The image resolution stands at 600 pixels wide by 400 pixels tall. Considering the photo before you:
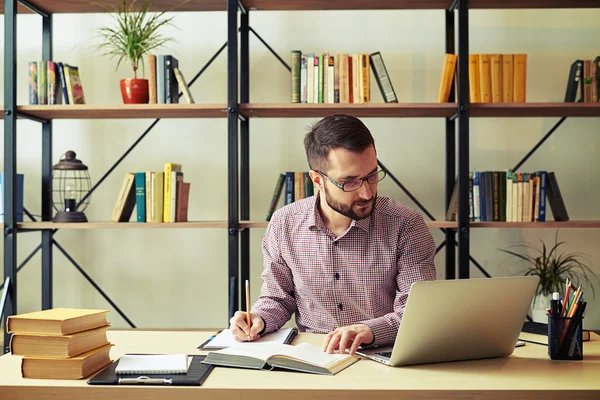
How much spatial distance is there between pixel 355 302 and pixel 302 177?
1.05m

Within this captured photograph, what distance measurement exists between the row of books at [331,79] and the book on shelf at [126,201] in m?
0.81

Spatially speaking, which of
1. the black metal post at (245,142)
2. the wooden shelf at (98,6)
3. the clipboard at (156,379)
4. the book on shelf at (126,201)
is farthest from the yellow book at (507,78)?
the clipboard at (156,379)

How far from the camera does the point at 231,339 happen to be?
1699 millimetres

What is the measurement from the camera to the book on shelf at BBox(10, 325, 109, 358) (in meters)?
1.36

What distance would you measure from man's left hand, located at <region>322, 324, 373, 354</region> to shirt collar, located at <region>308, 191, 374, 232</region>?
466 mm

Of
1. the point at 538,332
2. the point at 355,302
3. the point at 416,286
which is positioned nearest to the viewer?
the point at 416,286

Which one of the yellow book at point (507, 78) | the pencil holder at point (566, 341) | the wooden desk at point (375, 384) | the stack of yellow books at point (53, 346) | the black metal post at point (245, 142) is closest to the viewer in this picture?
the wooden desk at point (375, 384)

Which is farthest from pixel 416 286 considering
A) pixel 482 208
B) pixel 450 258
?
pixel 450 258

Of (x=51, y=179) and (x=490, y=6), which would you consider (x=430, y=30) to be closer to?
(x=490, y=6)

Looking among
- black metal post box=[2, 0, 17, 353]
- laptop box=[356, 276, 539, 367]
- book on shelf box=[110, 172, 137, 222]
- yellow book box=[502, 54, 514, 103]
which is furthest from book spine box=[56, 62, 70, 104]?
laptop box=[356, 276, 539, 367]

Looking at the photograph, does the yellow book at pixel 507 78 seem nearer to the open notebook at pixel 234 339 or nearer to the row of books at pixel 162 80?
the row of books at pixel 162 80

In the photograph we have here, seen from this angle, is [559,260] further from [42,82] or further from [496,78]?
[42,82]

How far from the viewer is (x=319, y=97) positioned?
2.86 meters

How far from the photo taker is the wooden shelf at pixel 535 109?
9.16ft
